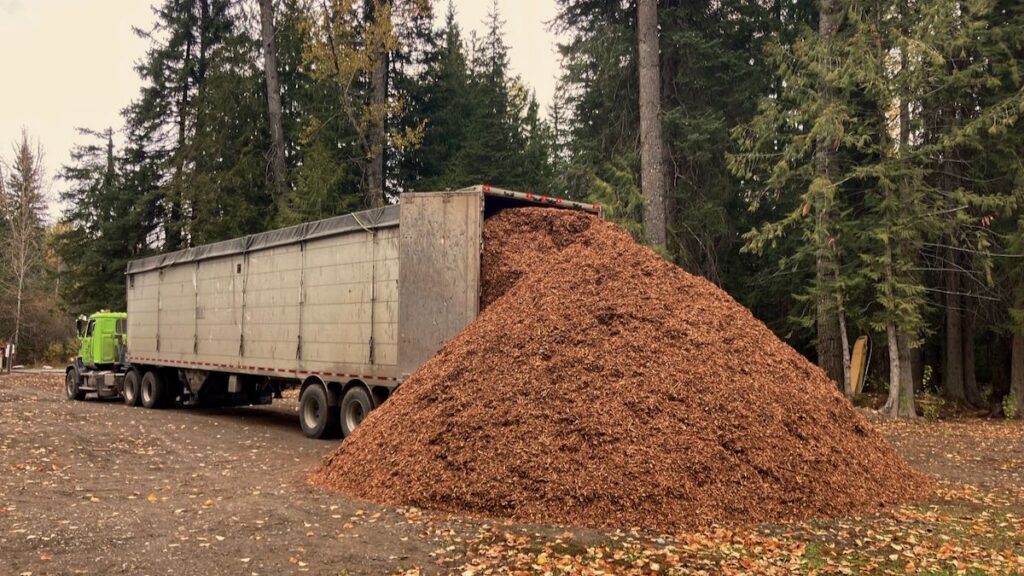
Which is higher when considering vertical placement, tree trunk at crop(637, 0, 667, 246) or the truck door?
tree trunk at crop(637, 0, 667, 246)

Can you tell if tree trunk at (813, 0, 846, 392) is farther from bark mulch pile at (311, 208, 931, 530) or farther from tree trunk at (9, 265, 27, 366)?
tree trunk at (9, 265, 27, 366)

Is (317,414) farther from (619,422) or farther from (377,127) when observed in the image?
→ (377,127)

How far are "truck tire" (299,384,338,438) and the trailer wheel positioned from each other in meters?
6.79

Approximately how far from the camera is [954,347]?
19.0 m

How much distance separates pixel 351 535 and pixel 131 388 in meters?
14.5

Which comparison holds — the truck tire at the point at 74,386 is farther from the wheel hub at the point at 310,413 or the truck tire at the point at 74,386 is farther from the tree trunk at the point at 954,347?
the tree trunk at the point at 954,347

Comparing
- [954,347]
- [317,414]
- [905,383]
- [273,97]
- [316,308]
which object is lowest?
[317,414]

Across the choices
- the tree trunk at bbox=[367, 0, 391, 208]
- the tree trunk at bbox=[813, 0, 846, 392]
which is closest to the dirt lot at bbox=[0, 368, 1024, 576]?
the tree trunk at bbox=[813, 0, 846, 392]

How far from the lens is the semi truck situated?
32.3ft

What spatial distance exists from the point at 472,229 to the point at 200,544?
4.94 metres

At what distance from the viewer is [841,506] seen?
7.21 m

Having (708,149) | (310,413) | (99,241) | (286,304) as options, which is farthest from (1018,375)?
(99,241)

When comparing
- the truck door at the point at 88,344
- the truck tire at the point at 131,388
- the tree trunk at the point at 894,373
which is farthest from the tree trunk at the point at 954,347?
the truck door at the point at 88,344

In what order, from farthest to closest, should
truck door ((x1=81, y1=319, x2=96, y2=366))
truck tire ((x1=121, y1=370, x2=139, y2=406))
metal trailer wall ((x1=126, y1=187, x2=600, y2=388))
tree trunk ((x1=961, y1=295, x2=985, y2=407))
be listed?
truck door ((x1=81, y1=319, x2=96, y2=366)) → tree trunk ((x1=961, y1=295, x2=985, y2=407)) → truck tire ((x1=121, y1=370, x2=139, y2=406)) → metal trailer wall ((x1=126, y1=187, x2=600, y2=388))
